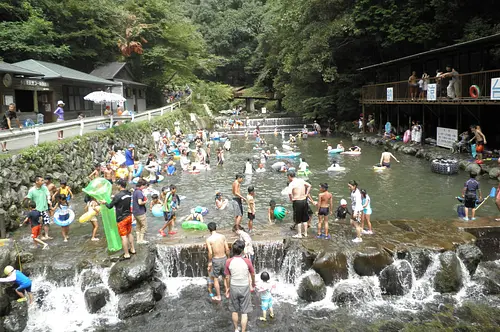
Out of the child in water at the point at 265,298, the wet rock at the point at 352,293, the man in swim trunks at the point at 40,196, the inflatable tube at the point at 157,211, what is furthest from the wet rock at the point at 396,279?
the man in swim trunks at the point at 40,196

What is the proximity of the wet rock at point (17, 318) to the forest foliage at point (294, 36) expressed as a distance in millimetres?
25267

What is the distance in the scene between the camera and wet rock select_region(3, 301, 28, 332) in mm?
8433

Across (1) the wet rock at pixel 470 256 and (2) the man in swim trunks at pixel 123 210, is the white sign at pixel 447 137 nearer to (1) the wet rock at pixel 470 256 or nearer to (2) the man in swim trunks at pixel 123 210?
(1) the wet rock at pixel 470 256

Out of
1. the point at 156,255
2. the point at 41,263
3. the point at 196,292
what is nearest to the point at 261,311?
the point at 196,292

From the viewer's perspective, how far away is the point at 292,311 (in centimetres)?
892

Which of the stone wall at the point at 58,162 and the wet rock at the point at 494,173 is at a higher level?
the stone wall at the point at 58,162

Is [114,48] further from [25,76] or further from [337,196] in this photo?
[337,196]

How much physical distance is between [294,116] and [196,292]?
41116mm

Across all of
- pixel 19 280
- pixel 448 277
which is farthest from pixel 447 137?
pixel 19 280

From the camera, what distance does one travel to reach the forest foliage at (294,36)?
28688 millimetres

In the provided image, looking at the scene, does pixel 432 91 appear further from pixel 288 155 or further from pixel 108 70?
pixel 108 70

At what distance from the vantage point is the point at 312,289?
9.35 m

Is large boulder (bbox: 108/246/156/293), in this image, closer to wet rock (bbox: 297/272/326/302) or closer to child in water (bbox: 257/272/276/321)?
child in water (bbox: 257/272/276/321)

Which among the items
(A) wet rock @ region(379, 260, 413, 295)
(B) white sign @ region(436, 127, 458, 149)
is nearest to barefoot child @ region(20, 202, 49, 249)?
(A) wet rock @ region(379, 260, 413, 295)
